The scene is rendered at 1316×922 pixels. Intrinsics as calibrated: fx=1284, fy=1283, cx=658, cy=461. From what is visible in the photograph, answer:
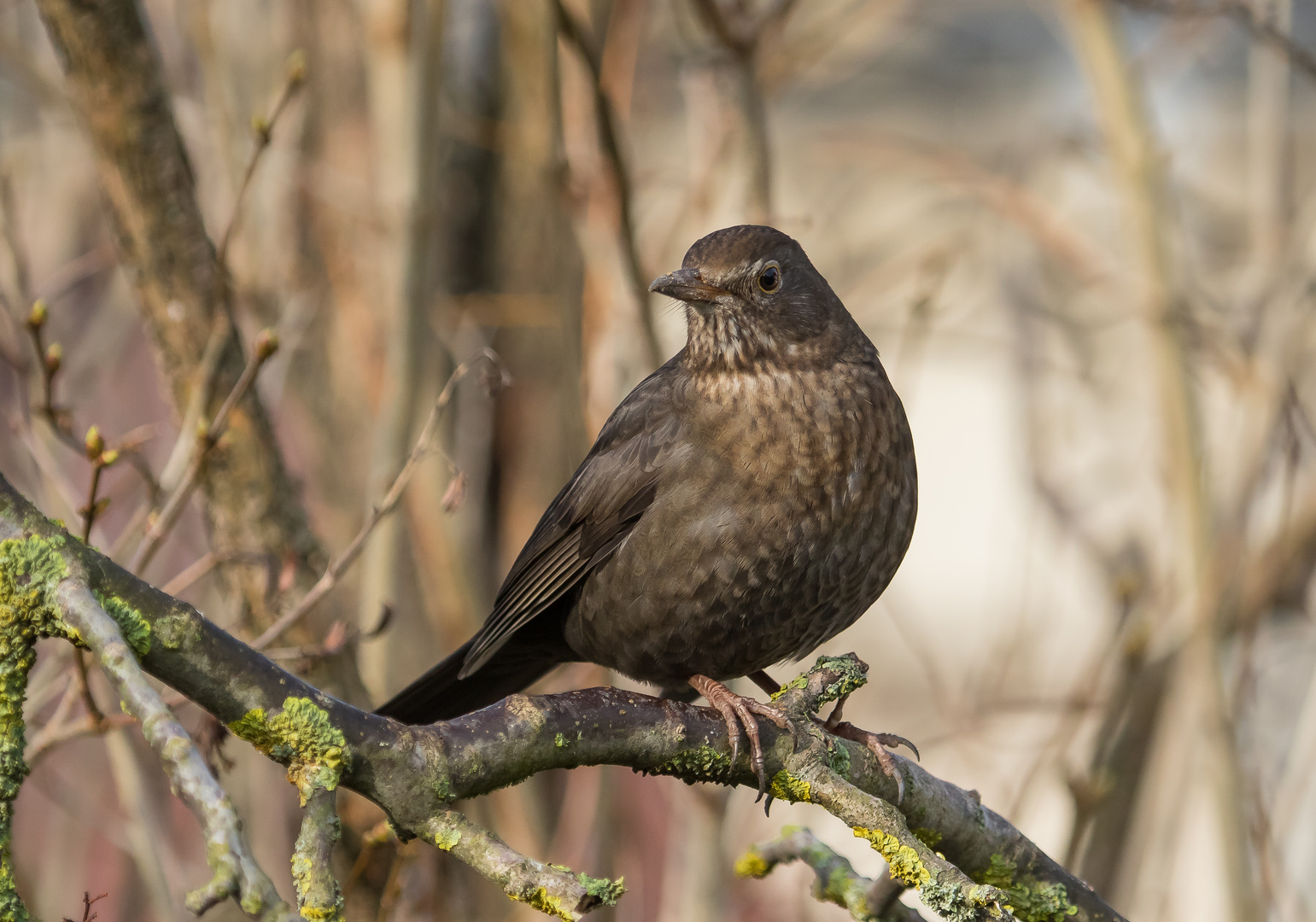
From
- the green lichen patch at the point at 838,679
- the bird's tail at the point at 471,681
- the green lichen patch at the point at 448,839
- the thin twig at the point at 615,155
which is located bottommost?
the green lichen patch at the point at 448,839

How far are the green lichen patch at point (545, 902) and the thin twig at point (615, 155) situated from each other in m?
2.28

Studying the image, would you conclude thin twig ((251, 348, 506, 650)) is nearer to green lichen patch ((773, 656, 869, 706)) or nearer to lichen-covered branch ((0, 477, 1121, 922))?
lichen-covered branch ((0, 477, 1121, 922))

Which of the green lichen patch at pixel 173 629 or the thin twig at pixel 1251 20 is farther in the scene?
the thin twig at pixel 1251 20

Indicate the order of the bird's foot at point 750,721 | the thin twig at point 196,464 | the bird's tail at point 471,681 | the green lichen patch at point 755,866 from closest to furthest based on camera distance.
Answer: the bird's foot at point 750,721 < the green lichen patch at point 755,866 < the thin twig at point 196,464 < the bird's tail at point 471,681

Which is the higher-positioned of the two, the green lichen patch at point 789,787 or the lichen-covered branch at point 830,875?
the green lichen patch at point 789,787

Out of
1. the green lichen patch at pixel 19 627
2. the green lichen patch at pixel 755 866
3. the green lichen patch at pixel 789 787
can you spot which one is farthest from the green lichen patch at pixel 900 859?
the green lichen patch at pixel 19 627

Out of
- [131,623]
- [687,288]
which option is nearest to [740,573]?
[687,288]

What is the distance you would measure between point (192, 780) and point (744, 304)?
220 cm

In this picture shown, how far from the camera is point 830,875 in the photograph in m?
2.40

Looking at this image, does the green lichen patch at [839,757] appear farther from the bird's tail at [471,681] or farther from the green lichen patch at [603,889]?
the bird's tail at [471,681]

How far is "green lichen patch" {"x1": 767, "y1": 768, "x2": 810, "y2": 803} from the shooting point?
2.25 metres

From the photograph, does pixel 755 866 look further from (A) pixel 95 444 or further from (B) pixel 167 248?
(B) pixel 167 248

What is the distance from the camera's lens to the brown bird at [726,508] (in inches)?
114

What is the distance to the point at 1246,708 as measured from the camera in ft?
15.2
